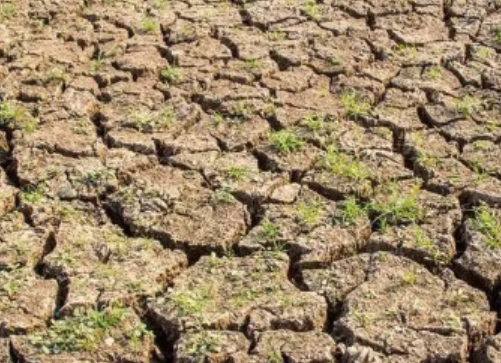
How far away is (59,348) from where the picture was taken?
294cm

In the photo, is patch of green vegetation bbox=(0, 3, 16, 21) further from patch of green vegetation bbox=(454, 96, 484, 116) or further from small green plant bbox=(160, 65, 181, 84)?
patch of green vegetation bbox=(454, 96, 484, 116)

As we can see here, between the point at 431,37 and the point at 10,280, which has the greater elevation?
the point at 431,37

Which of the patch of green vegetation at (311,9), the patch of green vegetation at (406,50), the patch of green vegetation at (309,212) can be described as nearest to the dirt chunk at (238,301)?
the patch of green vegetation at (309,212)

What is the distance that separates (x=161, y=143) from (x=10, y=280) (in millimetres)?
1003

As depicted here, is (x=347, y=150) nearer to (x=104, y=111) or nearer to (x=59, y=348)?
(x=104, y=111)

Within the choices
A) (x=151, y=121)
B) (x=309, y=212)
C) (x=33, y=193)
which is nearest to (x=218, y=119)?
(x=151, y=121)

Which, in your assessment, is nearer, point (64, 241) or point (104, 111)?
point (64, 241)

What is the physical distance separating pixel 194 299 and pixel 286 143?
104cm

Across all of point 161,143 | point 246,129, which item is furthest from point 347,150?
point 161,143

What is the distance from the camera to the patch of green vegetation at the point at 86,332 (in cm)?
295

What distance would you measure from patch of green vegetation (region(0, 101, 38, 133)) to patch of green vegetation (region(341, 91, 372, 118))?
130 centimetres

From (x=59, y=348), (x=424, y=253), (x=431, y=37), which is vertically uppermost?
(x=431, y=37)

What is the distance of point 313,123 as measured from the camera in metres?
4.14

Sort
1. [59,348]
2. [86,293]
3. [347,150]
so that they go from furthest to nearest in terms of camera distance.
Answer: [347,150] → [86,293] → [59,348]
